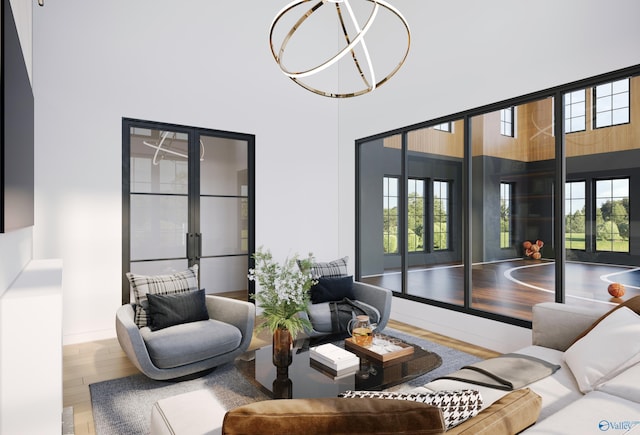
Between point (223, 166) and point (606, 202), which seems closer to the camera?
point (606, 202)

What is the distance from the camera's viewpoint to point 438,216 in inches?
185

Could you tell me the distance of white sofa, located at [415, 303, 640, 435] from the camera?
150cm

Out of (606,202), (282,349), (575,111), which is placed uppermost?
(575,111)

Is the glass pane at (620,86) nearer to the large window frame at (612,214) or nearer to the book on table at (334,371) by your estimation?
the large window frame at (612,214)

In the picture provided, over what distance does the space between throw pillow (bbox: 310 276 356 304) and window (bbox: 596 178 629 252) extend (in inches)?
91.5

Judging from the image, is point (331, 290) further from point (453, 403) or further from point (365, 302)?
point (453, 403)

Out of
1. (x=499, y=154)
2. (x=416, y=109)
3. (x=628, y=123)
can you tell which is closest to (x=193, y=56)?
(x=416, y=109)

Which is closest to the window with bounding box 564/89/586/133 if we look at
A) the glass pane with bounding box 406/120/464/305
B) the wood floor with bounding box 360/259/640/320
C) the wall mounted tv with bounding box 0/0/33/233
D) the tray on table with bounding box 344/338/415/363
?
the glass pane with bounding box 406/120/464/305

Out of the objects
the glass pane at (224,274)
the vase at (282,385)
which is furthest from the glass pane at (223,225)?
the vase at (282,385)

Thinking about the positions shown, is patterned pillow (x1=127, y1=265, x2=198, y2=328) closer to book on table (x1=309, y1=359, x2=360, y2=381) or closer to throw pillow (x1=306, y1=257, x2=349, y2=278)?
throw pillow (x1=306, y1=257, x2=349, y2=278)

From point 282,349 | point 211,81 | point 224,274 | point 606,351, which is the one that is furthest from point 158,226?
point 606,351

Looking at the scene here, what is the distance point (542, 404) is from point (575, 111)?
2665 mm

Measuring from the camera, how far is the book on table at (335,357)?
2.46 metres

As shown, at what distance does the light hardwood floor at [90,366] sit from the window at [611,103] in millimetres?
2332
